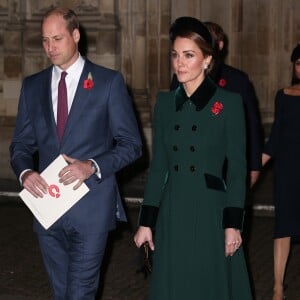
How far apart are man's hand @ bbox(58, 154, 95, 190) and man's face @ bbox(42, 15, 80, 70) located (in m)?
0.55

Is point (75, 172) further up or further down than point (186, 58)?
further down

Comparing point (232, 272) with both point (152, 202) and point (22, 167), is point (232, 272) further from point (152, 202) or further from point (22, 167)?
point (22, 167)

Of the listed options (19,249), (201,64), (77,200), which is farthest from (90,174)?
(19,249)

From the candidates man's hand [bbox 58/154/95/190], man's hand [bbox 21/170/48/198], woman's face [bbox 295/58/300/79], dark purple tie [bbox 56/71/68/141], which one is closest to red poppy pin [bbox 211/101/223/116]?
man's hand [bbox 58/154/95/190]

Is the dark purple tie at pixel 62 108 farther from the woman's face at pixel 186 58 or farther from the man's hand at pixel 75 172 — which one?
the woman's face at pixel 186 58

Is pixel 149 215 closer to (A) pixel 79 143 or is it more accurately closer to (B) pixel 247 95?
(A) pixel 79 143

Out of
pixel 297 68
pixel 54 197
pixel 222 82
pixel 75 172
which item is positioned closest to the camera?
pixel 75 172

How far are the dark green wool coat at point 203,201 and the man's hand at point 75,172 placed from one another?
0.45 metres

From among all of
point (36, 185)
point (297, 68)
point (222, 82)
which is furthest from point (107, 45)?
point (36, 185)

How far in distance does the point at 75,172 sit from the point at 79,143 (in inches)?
11.0

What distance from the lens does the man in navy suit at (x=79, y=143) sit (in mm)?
5031

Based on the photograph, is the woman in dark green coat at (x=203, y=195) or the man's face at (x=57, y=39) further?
the man's face at (x=57, y=39)

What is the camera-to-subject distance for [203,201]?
4.70 meters

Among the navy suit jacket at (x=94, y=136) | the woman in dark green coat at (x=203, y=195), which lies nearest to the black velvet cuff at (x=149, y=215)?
the woman in dark green coat at (x=203, y=195)
